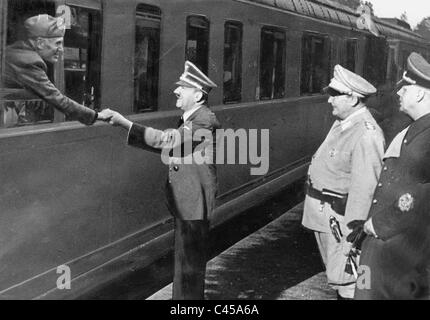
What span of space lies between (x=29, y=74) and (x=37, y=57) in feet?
0.36

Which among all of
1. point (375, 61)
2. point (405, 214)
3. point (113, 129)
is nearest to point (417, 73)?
point (405, 214)

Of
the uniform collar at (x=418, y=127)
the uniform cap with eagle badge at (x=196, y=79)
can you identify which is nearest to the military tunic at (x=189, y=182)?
the uniform cap with eagle badge at (x=196, y=79)

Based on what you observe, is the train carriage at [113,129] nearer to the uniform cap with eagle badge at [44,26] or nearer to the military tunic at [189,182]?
the uniform cap with eagle badge at [44,26]

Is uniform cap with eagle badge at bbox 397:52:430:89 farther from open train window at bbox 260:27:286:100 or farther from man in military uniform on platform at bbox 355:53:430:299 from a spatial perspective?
open train window at bbox 260:27:286:100

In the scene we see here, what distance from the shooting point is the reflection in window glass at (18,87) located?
4227 millimetres

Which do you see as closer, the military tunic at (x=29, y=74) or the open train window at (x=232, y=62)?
the military tunic at (x=29, y=74)

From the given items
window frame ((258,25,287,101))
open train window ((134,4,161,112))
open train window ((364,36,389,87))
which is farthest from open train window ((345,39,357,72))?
open train window ((134,4,161,112))

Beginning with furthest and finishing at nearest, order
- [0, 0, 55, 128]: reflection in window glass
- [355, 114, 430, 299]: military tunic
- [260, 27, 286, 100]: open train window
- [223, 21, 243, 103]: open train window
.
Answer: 1. [260, 27, 286, 100]: open train window
2. [223, 21, 243, 103]: open train window
3. [0, 0, 55, 128]: reflection in window glass
4. [355, 114, 430, 299]: military tunic

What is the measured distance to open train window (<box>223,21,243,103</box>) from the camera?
292 inches

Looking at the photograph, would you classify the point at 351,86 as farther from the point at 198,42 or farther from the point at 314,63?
the point at 314,63

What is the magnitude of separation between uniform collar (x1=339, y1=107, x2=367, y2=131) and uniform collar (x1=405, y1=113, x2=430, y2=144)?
657mm

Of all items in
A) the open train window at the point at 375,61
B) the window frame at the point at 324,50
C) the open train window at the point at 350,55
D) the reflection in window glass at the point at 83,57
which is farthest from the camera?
the open train window at the point at 350,55

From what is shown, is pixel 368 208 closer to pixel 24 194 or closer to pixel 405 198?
pixel 405 198

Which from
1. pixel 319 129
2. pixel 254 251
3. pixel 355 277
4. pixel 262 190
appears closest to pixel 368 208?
pixel 355 277
